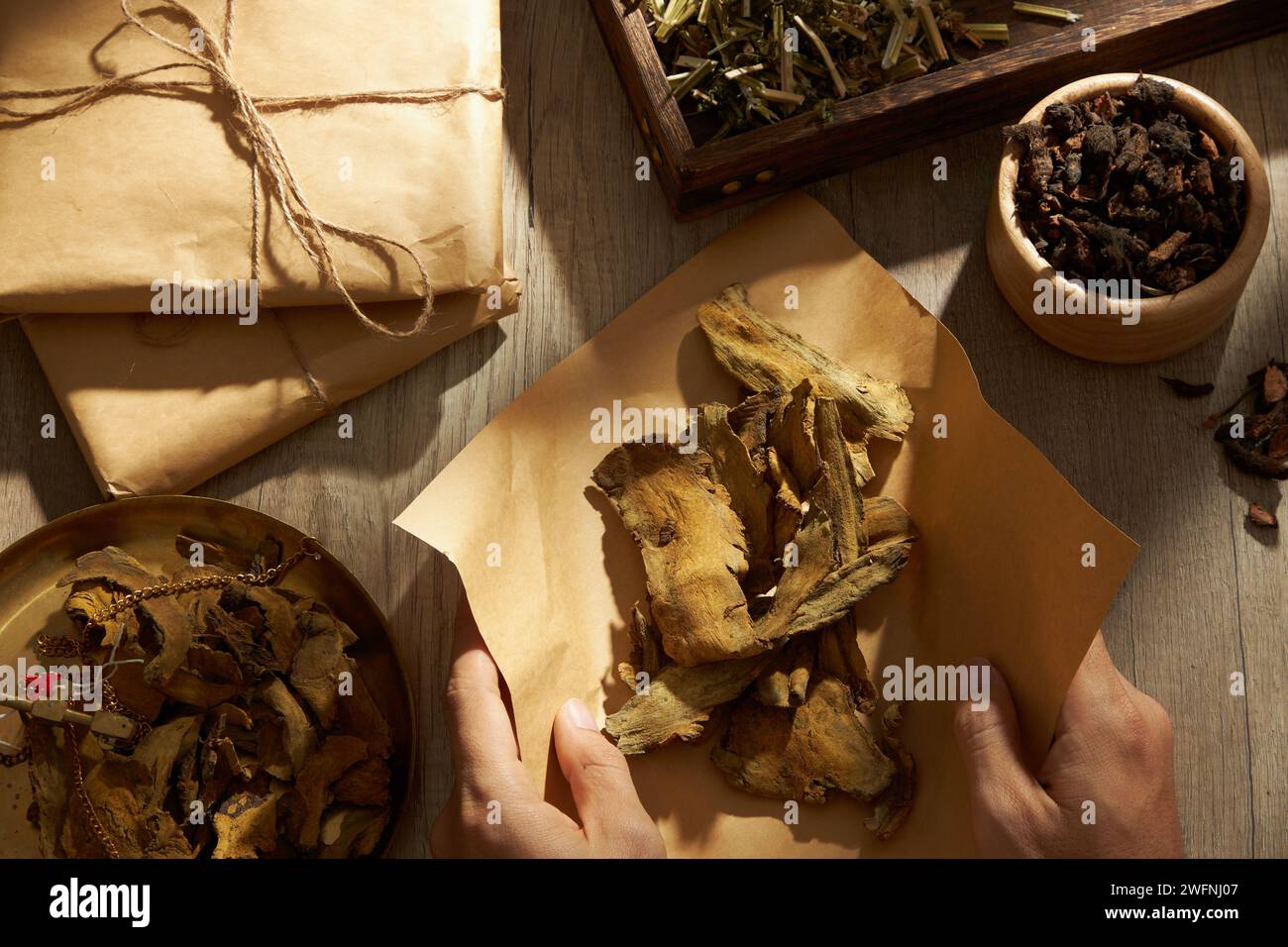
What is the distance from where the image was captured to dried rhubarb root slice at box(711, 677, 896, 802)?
3.87ft

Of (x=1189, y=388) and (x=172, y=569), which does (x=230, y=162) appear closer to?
(x=172, y=569)

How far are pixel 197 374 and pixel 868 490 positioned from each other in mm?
815

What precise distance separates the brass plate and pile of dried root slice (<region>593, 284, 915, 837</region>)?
0.87ft

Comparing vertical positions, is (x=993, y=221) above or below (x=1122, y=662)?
above

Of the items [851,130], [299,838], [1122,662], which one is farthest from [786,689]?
[851,130]

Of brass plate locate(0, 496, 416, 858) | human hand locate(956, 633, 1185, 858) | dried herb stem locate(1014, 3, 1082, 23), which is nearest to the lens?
human hand locate(956, 633, 1185, 858)

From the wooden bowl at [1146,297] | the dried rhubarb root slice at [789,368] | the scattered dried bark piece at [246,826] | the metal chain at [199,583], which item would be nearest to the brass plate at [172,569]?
the metal chain at [199,583]

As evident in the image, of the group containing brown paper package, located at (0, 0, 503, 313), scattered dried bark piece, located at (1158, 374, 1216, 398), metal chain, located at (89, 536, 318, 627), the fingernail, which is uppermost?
brown paper package, located at (0, 0, 503, 313)

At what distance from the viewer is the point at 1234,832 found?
1.26 m

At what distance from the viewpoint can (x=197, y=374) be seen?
1.33 m

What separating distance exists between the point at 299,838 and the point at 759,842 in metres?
0.50

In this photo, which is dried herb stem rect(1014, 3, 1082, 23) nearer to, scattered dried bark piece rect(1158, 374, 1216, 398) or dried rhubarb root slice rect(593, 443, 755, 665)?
scattered dried bark piece rect(1158, 374, 1216, 398)

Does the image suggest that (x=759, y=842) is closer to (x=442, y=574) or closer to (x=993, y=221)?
(x=442, y=574)

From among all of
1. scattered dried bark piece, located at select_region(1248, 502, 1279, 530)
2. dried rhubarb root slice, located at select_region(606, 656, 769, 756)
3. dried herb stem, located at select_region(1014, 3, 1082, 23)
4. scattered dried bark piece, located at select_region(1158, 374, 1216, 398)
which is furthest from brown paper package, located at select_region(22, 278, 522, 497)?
scattered dried bark piece, located at select_region(1248, 502, 1279, 530)
